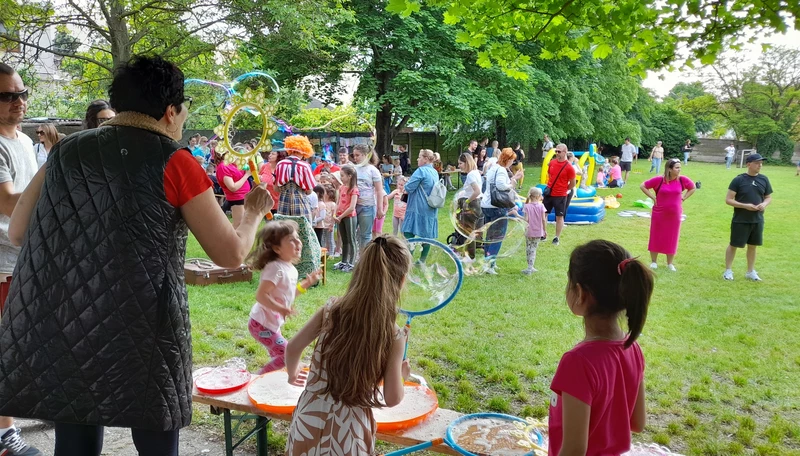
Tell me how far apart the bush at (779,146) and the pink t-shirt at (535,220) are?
41.3 meters

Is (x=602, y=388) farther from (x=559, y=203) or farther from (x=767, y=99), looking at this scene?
(x=767, y=99)

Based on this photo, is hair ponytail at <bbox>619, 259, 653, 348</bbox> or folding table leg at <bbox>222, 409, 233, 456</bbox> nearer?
hair ponytail at <bbox>619, 259, 653, 348</bbox>

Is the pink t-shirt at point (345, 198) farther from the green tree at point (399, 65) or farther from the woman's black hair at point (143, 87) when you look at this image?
the green tree at point (399, 65)

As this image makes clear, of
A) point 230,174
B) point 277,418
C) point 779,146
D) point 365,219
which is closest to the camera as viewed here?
point 277,418

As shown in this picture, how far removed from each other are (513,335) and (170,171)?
4.89m

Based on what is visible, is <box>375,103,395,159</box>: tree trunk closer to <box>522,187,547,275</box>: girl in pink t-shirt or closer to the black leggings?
<box>522,187,547,275</box>: girl in pink t-shirt

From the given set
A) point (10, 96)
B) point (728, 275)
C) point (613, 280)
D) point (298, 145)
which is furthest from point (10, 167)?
point (728, 275)

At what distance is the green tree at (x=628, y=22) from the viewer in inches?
132

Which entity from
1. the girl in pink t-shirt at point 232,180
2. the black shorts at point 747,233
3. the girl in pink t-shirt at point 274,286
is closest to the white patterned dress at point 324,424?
the girl in pink t-shirt at point 274,286

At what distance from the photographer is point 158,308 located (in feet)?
6.64

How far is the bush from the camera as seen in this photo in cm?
4244

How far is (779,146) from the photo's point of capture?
141 ft

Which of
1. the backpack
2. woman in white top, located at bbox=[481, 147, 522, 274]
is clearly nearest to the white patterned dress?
the backpack

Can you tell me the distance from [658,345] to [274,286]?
4.24 meters
